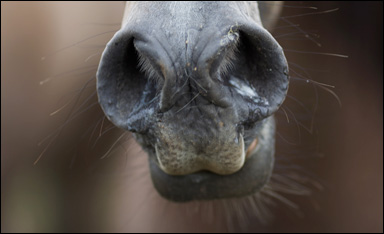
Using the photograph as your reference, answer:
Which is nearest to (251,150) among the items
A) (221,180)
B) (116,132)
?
(221,180)

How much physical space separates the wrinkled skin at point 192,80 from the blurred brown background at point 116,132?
427 mm

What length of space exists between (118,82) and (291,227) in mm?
823

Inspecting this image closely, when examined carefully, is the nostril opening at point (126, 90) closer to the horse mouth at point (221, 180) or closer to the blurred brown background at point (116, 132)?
the horse mouth at point (221, 180)

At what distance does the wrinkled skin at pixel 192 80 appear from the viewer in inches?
20.5

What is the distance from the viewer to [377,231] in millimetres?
1189

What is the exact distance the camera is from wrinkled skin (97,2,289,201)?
52cm

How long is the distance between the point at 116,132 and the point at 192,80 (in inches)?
30.6

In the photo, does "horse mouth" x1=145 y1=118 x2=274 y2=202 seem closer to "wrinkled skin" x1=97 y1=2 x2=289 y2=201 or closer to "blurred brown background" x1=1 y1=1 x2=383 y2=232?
"wrinkled skin" x1=97 y1=2 x2=289 y2=201

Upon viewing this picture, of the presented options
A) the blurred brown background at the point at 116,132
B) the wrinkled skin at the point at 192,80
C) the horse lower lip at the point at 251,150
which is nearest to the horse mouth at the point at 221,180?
the horse lower lip at the point at 251,150

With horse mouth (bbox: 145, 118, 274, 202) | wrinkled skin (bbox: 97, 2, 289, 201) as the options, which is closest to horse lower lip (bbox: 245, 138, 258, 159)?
horse mouth (bbox: 145, 118, 274, 202)

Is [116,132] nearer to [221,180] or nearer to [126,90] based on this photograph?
[221,180]

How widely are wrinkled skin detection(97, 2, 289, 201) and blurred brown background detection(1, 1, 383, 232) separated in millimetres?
427

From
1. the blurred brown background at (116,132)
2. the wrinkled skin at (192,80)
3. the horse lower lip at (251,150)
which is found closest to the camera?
the wrinkled skin at (192,80)

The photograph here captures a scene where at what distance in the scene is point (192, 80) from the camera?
1.72ft
